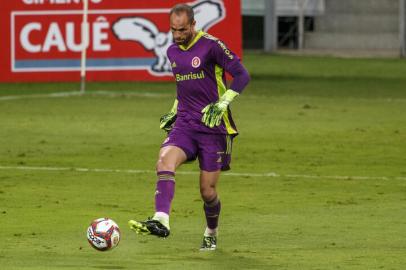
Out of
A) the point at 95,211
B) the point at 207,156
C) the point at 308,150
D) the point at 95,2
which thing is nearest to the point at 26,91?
the point at 95,2

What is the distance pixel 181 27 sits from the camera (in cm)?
1091

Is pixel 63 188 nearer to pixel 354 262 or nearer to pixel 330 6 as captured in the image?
pixel 354 262

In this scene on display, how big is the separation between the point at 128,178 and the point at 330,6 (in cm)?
2954

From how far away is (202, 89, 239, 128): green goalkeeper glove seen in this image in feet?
35.7

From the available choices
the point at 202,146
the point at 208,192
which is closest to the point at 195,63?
the point at 202,146

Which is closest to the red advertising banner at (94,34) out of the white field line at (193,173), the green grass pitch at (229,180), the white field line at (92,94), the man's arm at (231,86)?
the green grass pitch at (229,180)

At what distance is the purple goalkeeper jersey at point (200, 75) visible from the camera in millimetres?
11109

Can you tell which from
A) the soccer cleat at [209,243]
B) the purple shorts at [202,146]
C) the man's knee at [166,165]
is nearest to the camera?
the man's knee at [166,165]

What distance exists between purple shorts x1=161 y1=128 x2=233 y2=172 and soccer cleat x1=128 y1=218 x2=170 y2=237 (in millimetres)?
867

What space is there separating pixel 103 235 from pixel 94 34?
19.3m

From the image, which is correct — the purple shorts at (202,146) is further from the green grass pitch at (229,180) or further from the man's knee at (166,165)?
the green grass pitch at (229,180)

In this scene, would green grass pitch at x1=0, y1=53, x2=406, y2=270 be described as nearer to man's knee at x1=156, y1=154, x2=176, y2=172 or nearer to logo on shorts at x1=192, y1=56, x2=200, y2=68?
man's knee at x1=156, y1=154, x2=176, y2=172

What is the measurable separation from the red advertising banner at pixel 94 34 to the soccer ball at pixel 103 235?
18.7 metres

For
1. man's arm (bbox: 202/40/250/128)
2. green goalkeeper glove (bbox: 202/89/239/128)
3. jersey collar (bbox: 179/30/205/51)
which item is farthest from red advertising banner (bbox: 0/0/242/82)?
green goalkeeper glove (bbox: 202/89/239/128)
